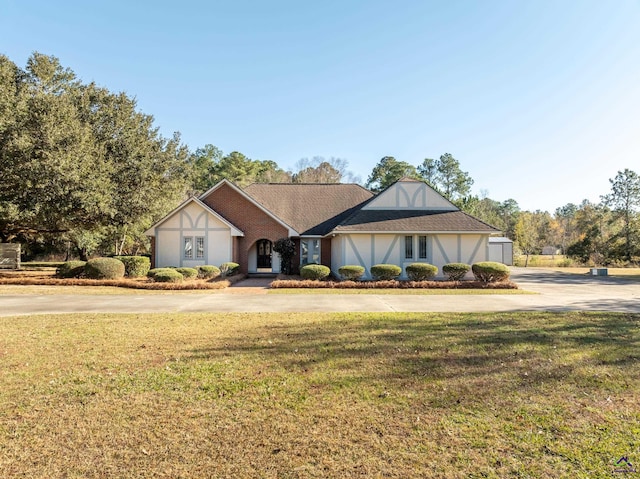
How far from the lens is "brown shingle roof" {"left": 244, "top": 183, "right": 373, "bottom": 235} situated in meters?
25.4

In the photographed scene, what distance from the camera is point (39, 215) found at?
70.2ft

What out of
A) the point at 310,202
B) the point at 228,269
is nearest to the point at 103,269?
the point at 228,269

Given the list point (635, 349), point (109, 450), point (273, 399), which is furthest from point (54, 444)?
point (635, 349)

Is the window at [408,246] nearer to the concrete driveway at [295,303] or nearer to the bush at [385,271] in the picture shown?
the bush at [385,271]

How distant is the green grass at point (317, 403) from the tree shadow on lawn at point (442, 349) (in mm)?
43

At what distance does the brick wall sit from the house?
65 millimetres

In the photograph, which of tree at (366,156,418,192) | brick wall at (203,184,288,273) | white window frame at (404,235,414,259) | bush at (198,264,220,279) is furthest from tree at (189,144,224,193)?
white window frame at (404,235,414,259)

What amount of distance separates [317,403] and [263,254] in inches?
871

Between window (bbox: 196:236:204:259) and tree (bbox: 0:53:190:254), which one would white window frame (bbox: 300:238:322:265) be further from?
tree (bbox: 0:53:190:254)

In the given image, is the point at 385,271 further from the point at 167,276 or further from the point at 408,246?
the point at 167,276

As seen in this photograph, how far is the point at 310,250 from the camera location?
24.8 m

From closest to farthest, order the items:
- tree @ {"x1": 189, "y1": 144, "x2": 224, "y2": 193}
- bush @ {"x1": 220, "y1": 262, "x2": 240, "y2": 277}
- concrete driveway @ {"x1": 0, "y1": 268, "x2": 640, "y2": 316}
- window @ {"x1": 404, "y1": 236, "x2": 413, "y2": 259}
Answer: concrete driveway @ {"x1": 0, "y1": 268, "x2": 640, "y2": 316} < window @ {"x1": 404, "y1": 236, "x2": 413, "y2": 259} < bush @ {"x1": 220, "y1": 262, "x2": 240, "y2": 277} < tree @ {"x1": 189, "y1": 144, "x2": 224, "y2": 193}

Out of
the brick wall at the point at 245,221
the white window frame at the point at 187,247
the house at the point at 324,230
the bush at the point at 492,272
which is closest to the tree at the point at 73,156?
the house at the point at 324,230

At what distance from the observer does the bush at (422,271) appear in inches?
757
